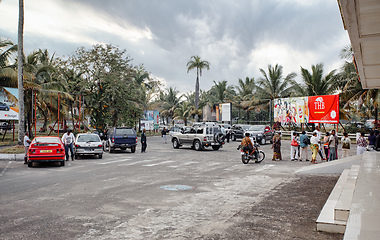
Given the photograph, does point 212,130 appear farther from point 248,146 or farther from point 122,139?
point 248,146

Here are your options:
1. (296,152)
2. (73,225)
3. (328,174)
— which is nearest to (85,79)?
(296,152)

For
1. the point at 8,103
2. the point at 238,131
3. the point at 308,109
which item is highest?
the point at 8,103

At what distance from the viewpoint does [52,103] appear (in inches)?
1275

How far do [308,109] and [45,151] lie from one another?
28.6 meters

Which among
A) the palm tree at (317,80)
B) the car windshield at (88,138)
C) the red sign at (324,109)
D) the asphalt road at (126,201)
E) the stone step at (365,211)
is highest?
the palm tree at (317,80)

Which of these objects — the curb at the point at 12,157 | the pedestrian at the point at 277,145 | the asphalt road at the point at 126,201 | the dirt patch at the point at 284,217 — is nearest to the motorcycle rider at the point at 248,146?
the pedestrian at the point at 277,145

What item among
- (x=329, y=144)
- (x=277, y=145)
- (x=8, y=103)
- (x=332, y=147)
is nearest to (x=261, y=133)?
(x=277, y=145)

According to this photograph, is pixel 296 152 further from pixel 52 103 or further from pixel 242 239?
pixel 52 103

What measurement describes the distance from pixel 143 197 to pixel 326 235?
4601 mm

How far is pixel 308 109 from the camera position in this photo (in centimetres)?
3578

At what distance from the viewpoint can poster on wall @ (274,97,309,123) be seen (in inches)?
1436

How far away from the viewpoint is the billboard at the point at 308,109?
33.1m

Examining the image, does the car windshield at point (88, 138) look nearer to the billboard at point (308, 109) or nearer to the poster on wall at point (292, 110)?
the billboard at point (308, 109)

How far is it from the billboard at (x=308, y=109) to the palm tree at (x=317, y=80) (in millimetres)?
3929
